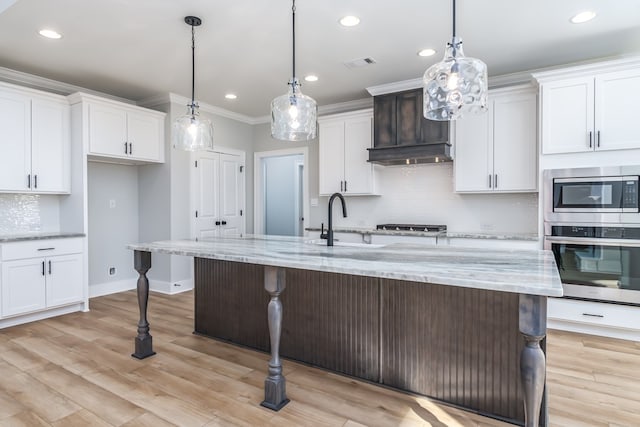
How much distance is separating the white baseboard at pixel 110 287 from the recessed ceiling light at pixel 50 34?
2736 millimetres

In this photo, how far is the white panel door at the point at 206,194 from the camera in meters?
5.35

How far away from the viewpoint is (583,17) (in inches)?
115

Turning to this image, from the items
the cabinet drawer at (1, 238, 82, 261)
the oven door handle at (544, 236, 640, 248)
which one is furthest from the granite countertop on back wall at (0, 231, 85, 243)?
the oven door handle at (544, 236, 640, 248)

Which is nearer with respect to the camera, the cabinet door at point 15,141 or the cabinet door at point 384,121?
the cabinet door at point 15,141

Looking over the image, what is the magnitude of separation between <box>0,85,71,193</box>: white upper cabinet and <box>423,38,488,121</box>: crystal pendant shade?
4024mm

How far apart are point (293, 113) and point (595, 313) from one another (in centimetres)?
312

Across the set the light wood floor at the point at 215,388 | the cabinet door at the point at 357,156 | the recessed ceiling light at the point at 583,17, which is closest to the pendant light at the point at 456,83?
the recessed ceiling light at the point at 583,17

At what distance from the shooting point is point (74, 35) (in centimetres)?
321

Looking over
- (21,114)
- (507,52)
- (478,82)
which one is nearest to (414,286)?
(478,82)

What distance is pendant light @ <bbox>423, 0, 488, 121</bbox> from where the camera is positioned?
2031mm

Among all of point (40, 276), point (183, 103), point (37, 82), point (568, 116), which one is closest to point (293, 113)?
point (568, 116)

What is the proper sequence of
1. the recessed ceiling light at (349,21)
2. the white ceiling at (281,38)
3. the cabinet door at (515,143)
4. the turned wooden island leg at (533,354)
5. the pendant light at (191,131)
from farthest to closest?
the cabinet door at (515,143), the pendant light at (191,131), the recessed ceiling light at (349,21), the white ceiling at (281,38), the turned wooden island leg at (533,354)

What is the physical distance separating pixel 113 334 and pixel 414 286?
2.77 m

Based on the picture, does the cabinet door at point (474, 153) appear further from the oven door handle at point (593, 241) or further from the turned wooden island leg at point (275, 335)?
the turned wooden island leg at point (275, 335)
